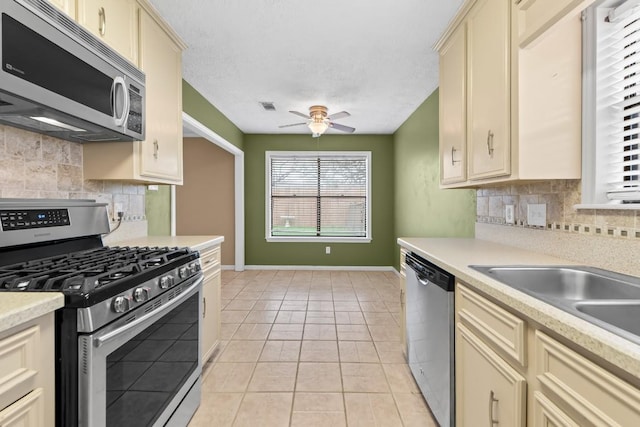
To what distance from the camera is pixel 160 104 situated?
7.38 feet

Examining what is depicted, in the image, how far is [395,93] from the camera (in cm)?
380

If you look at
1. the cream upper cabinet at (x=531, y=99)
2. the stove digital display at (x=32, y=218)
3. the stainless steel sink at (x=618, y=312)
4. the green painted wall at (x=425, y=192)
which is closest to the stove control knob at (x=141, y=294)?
the stove digital display at (x=32, y=218)

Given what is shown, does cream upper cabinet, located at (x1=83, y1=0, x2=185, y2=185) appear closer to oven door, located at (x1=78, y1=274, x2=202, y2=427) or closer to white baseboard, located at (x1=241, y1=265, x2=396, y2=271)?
oven door, located at (x1=78, y1=274, x2=202, y2=427)

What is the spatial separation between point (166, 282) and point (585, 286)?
1789 millimetres

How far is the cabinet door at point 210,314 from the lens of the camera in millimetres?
2295

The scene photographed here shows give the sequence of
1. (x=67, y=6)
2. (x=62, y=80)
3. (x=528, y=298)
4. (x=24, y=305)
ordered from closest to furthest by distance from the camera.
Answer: (x=24, y=305) < (x=528, y=298) < (x=62, y=80) < (x=67, y=6)

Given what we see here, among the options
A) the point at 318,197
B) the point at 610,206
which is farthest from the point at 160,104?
the point at 318,197

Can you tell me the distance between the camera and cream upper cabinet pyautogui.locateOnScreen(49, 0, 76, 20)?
1.44m

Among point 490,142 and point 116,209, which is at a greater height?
point 490,142

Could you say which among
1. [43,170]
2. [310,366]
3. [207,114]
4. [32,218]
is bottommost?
[310,366]

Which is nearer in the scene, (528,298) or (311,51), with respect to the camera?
(528,298)

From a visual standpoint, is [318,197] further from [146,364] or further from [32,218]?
[146,364]

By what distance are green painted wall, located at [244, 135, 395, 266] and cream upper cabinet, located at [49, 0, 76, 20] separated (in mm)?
4398

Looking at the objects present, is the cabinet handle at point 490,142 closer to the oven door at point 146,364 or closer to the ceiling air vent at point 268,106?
the oven door at point 146,364
